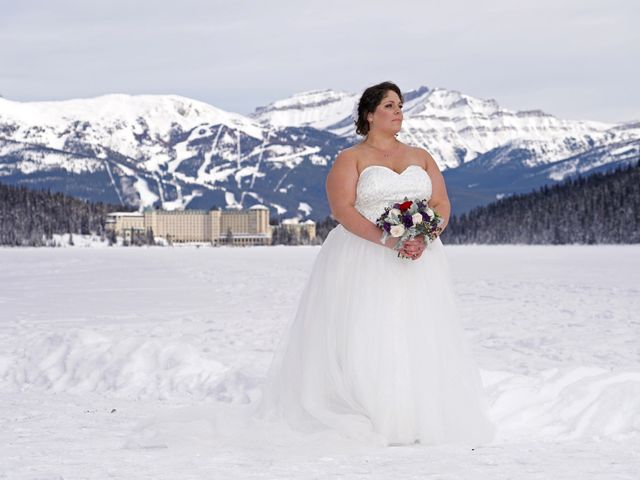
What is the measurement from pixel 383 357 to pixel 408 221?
3.37 feet

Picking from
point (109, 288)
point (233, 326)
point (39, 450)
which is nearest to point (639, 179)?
point (109, 288)

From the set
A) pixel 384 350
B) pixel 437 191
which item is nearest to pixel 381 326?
pixel 384 350

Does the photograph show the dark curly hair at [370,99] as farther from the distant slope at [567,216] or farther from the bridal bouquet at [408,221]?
the distant slope at [567,216]

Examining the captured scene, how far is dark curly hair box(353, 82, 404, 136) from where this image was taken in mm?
7129

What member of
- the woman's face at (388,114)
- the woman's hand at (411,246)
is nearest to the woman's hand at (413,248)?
the woman's hand at (411,246)

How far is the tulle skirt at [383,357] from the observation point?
268 inches

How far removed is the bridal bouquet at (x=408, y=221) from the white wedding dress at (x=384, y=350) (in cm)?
21

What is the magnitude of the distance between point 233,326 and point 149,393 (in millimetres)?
7143

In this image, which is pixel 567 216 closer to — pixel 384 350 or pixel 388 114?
pixel 388 114

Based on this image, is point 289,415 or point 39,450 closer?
point 39,450

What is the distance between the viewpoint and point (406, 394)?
6.82 metres

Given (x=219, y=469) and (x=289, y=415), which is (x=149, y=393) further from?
(x=219, y=469)

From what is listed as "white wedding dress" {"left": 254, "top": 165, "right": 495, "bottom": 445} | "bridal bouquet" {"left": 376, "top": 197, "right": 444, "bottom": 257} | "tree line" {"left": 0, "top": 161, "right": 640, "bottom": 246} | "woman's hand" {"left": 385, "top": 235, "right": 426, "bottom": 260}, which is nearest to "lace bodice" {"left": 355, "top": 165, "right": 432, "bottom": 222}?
"white wedding dress" {"left": 254, "top": 165, "right": 495, "bottom": 445}

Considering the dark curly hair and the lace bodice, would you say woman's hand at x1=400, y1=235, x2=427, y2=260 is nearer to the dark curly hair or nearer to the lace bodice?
the lace bodice
